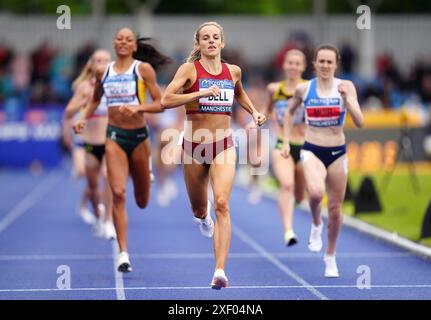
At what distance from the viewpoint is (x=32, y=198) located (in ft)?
83.4

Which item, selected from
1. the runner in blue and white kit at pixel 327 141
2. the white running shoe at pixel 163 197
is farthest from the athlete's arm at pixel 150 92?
the white running shoe at pixel 163 197

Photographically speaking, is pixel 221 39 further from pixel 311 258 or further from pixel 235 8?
pixel 235 8

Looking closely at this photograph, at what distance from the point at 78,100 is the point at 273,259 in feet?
11.1

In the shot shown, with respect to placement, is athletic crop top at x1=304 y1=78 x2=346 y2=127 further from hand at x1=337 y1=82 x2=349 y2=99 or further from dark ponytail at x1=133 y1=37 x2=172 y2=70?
dark ponytail at x1=133 y1=37 x2=172 y2=70

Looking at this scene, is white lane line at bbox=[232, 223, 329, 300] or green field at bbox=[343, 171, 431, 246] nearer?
white lane line at bbox=[232, 223, 329, 300]

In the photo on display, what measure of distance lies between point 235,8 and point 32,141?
3098cm

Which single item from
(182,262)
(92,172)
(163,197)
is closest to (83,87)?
(92,172)

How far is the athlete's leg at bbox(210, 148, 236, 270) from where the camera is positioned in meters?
10.9

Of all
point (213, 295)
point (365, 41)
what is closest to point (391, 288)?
point (213, 295)

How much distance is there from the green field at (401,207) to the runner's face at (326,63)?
133 inches

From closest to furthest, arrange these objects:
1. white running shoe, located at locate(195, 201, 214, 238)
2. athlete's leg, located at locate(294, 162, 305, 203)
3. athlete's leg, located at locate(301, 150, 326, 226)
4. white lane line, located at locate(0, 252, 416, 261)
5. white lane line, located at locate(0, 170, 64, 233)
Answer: white running shoe, located at locate(195, 201, 214, 238), athlete's leg, located at locate(301, 150, 326, 226), white lane line, located at locate(0, 252, 416, 261), athlete's leg, located at locate(294, 162, 305, 203), white lane line, located at locate(0, 170, 64, 233)

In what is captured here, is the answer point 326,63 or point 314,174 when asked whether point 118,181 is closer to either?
point 314,174

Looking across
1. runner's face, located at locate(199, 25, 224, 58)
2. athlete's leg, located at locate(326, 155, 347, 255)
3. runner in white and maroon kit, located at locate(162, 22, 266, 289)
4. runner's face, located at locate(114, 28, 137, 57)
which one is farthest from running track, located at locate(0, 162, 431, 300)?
runner's face, located at locate(114, 28, 137, 57)

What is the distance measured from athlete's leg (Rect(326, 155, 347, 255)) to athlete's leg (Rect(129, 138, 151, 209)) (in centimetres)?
215
